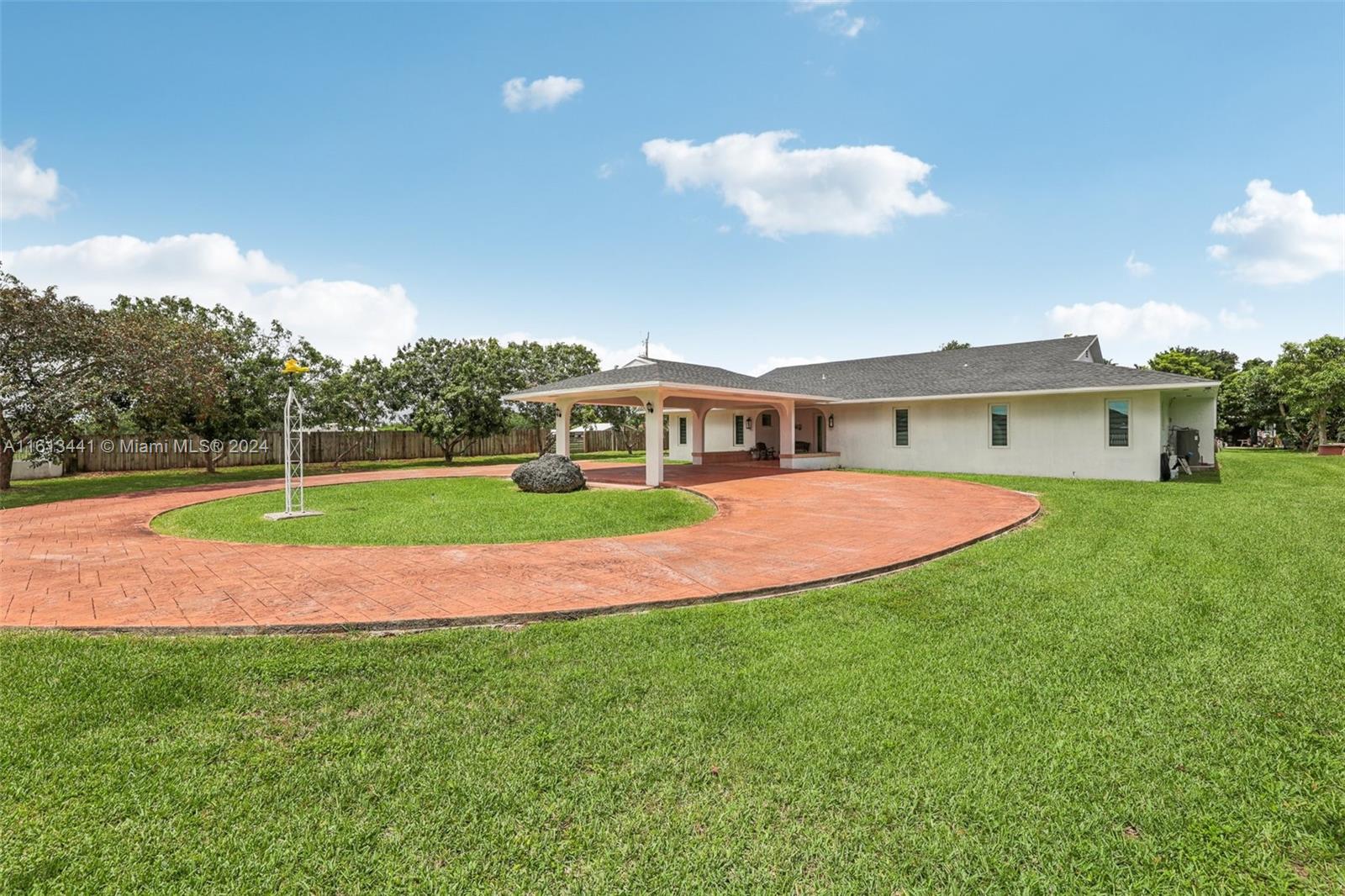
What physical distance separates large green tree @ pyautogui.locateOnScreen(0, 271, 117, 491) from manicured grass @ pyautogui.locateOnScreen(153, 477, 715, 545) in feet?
22.8

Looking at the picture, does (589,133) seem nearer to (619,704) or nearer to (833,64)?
(833,64)

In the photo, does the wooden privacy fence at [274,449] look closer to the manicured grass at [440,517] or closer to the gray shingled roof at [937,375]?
the manicured grass at [440,517]

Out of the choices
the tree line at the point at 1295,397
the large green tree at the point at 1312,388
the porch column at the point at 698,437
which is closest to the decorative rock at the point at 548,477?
the porch column at the point at 698,437

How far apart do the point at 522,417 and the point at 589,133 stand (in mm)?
19000

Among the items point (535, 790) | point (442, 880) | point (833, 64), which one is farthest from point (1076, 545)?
point (833, 64)

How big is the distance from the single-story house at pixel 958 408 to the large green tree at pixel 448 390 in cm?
641

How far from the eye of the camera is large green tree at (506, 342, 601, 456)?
2995 cm

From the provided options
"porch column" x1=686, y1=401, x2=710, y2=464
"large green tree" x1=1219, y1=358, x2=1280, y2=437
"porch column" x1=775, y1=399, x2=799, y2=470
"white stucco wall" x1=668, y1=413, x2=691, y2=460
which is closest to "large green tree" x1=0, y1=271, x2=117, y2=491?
"porch column" x1=686, y1=401, x2=710, y2=464

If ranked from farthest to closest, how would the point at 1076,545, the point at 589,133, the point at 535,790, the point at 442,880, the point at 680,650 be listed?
the point at 589,133, the point at 1076,545, the point at 680,650, the point at 535,790, the point at 442,880

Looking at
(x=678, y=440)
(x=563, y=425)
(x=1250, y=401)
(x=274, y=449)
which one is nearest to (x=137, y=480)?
(x=274, y=449)

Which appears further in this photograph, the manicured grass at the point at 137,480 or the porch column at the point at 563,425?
the porch column at the point at 563,425

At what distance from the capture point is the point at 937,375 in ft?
68.0

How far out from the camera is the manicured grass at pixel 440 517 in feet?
27.0

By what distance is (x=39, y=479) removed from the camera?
19.1 meters
